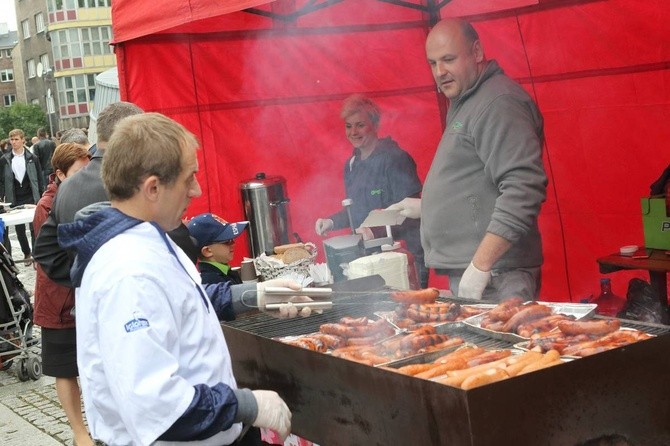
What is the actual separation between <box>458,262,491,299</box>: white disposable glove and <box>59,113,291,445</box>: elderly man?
2.34m

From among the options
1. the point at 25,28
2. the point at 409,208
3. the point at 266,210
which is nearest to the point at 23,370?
the point at 266,210

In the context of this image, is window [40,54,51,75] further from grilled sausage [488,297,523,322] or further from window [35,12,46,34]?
grilled sausage [488,297,523,322]

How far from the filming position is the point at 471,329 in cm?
397

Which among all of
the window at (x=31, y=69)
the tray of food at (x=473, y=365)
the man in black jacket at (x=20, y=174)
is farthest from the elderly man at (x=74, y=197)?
the window at (x=31, y=69)

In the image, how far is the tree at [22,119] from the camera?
246 feet

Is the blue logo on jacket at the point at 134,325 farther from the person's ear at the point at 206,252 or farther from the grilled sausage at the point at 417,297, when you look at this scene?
the person's ear at the point at 206,252

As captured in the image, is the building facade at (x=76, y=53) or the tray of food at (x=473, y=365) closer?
the tray of food at (x=473, y=365)

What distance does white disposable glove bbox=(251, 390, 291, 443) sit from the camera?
8.56 feet

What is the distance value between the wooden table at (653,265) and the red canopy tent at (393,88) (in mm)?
578

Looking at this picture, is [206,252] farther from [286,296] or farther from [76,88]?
[76,88]

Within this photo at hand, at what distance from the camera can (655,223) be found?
19.5 feet

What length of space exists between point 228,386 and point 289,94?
5519mm

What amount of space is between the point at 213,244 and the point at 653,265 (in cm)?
279

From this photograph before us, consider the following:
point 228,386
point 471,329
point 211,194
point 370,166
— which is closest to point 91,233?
point 228,386
